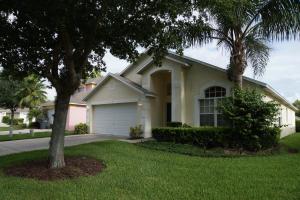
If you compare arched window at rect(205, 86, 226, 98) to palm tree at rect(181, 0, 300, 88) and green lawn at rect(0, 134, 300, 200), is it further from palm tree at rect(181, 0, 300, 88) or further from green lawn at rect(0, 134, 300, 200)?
green lawn at rect(0, 134, 300, 200)

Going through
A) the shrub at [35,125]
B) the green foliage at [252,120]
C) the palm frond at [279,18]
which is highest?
the palm frond at [279,18]

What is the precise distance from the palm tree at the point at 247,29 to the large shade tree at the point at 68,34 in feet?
5.17

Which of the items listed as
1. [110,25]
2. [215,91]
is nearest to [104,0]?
[110,25]

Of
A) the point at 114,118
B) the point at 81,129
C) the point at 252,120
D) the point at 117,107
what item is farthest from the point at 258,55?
the point at 81,129

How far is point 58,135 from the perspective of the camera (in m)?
8.66

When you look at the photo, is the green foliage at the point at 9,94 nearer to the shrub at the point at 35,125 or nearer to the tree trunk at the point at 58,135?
the shrub at the point at 35,125

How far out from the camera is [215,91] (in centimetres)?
1627

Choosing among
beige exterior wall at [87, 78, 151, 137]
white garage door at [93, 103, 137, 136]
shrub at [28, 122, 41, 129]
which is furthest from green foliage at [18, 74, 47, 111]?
white garage door at [93, 103, 137, 136]

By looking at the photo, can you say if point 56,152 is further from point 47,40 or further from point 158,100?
point 158,100

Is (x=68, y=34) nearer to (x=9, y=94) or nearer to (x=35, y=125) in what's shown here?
(x=35, y=125)

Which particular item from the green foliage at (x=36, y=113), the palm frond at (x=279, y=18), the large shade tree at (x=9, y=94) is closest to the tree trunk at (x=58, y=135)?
the palm frond at (x=279, y=18)

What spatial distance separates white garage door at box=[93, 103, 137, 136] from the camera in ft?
62.2

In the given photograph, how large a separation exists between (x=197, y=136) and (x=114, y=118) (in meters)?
8.63

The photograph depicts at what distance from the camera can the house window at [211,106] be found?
1597cm
